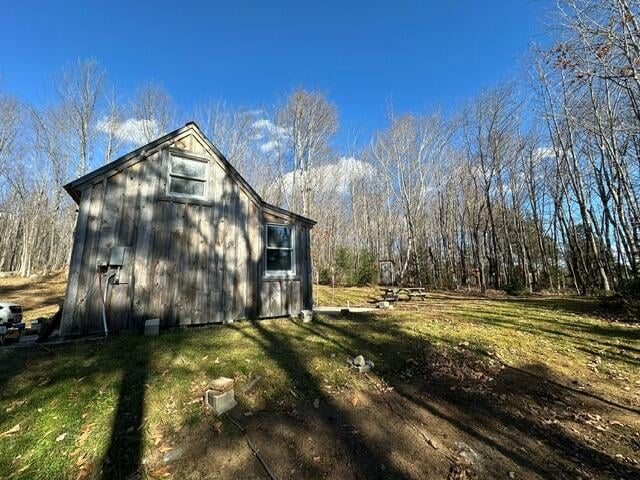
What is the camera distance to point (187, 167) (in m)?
7.32

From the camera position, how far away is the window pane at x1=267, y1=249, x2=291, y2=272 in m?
8.30

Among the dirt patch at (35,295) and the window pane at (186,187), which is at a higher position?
the window pane at (186,187)

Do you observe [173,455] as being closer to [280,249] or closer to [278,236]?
[280,249]

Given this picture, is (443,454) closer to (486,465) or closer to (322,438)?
(486,465)

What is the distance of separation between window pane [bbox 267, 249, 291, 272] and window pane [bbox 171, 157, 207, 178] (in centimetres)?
289

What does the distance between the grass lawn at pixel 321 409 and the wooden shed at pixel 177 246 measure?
87 cm

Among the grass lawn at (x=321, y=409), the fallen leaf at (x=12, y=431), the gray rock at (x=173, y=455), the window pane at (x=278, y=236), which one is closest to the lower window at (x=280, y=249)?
the window pane at (x=278, y=236)

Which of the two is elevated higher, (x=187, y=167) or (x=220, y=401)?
(x=187, y=167)

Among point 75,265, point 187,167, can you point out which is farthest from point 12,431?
point 187,167

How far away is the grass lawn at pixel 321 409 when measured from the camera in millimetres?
2811

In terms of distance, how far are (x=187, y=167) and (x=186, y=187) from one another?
0.55 meters

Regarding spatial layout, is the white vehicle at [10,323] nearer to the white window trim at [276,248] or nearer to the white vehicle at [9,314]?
the white vehicle at [9,314]

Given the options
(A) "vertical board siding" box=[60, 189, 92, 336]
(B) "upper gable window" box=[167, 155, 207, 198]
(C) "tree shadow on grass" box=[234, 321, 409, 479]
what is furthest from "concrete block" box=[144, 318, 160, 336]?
(B) "upper gable window" box=[167, 155, 207, 198]

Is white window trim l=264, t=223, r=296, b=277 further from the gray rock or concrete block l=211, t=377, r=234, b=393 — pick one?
the gray rock
